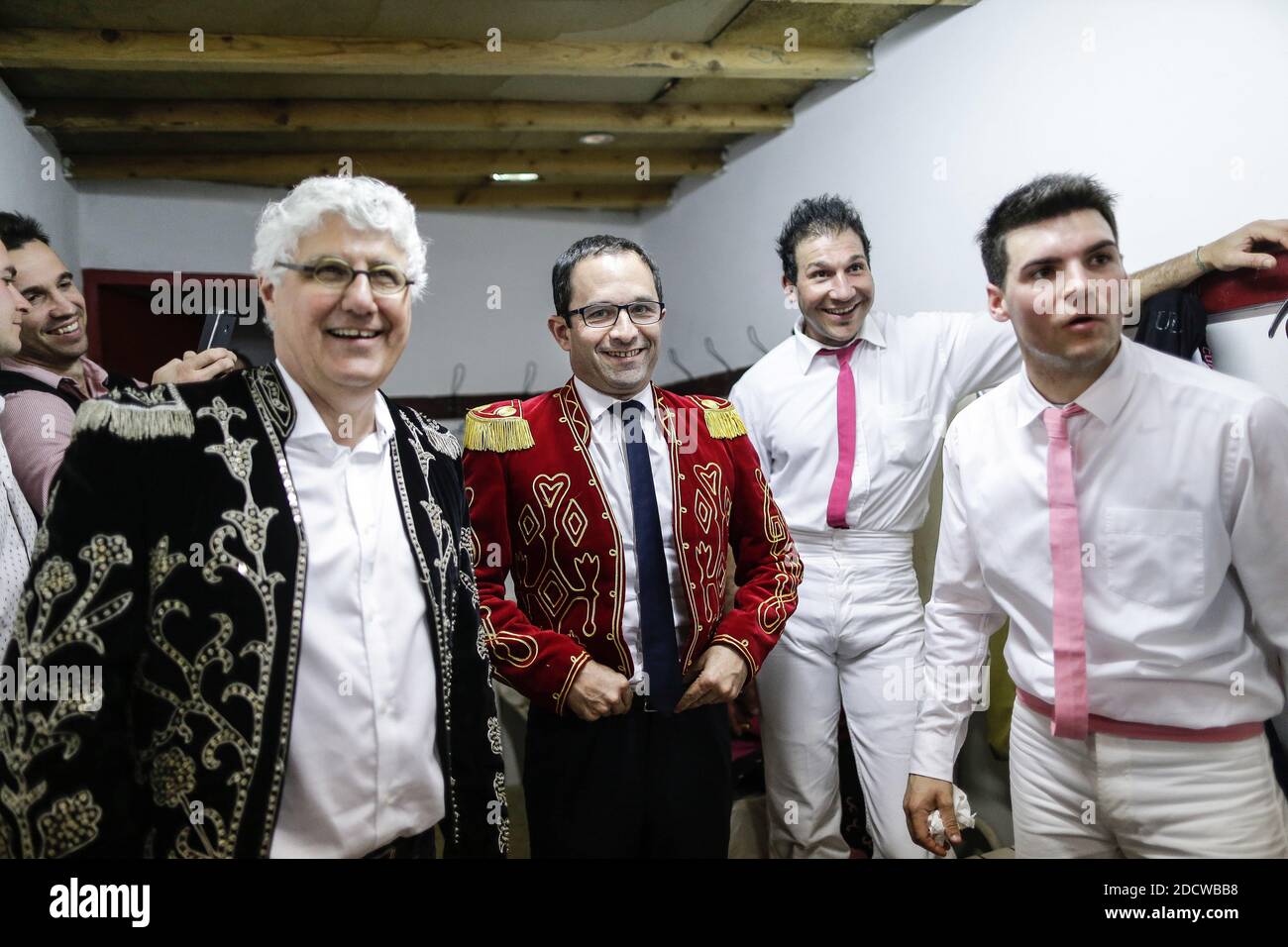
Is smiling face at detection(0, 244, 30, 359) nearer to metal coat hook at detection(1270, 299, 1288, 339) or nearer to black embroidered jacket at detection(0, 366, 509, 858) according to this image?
black embroidered jacket at detection(0, 366, 509, 858)

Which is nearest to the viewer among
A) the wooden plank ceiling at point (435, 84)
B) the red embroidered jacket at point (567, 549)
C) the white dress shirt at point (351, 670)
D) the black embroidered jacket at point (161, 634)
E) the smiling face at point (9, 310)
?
the black embroidered jacket at point (161, 634)

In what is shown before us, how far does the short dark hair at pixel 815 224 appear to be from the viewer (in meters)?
1.65

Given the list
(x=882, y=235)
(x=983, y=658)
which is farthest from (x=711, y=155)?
(x=983, y=658)

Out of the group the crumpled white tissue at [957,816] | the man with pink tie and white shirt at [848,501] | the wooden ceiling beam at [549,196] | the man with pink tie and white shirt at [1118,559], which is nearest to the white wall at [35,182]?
the wooden ceiling beam at [549,196]

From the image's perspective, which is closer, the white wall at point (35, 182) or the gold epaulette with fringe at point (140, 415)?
the gold epaulette with fringe at point (140, 415)

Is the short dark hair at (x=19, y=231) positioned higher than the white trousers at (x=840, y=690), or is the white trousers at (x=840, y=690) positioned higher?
the short dark hair at (x=19, y=231)

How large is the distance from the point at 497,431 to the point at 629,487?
0.23 m

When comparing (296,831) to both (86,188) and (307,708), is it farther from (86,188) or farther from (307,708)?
(86,188)

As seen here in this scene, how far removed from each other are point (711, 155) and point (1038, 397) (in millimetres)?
868

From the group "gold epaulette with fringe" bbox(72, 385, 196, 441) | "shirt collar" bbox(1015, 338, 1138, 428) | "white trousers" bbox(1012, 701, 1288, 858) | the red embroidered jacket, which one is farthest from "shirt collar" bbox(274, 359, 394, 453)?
"white trousers" bbox(1012, 701, 1288, 858)

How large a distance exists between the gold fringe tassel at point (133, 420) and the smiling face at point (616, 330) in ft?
2.10

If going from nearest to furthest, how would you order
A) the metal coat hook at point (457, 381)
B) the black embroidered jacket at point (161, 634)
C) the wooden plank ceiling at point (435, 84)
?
the black embroidered jacket at point (161, 634) < the wooden plank ceiling at point (435, 84) < the metal coat hook at point (457, 381)

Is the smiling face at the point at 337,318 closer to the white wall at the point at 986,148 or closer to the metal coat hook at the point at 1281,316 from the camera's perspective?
the white wall at the point at 986,148
